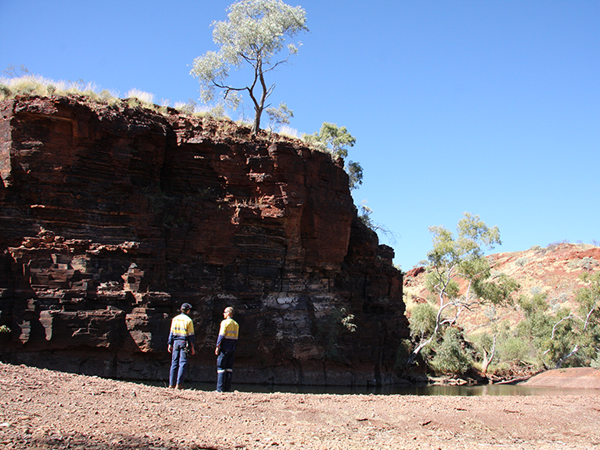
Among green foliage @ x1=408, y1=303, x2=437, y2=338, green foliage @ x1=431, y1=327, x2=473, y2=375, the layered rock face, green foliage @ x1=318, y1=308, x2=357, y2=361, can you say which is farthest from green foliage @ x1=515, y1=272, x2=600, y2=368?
green foliage @ x1=318, y1=308, x2=357, y2=361

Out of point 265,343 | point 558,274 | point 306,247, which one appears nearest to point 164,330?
point 265,343

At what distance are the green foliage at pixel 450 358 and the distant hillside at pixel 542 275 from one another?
88.0 feet

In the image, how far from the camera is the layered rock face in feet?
62.0

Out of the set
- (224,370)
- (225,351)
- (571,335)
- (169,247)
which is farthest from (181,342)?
(571,335)

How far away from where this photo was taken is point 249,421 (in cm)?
895

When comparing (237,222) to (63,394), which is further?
(237,222)

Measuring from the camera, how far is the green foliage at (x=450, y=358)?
111ft

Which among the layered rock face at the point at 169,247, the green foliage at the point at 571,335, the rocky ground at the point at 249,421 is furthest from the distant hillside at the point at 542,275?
the rocky ground at the point at 249,421

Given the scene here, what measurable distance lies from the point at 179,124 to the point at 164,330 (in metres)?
9.96

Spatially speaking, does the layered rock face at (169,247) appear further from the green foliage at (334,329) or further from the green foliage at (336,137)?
the green foliage at (336,137)

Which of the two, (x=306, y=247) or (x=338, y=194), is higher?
(x=338, y=194)

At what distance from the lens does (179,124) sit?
24391 millimetres

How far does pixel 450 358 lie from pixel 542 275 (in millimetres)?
47269

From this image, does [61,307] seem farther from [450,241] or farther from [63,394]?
[450,241]
